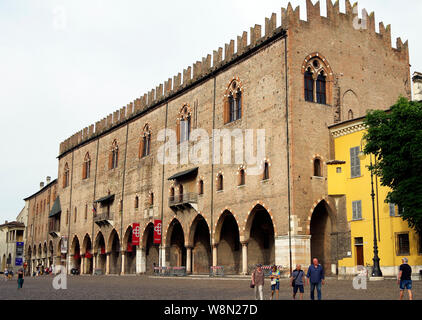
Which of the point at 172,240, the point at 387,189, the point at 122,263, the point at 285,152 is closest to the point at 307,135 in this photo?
the point at 285,152

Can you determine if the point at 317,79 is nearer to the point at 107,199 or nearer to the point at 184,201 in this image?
the point at 184,201

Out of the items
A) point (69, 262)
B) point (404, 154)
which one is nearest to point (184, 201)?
point (404, 154)

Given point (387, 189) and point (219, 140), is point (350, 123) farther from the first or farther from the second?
point (219, 140)

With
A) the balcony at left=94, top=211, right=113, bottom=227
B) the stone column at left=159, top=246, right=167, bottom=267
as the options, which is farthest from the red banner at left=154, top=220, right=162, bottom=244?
the balcony at left=94, top=211, right=113, bottom=227

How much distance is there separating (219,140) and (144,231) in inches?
468

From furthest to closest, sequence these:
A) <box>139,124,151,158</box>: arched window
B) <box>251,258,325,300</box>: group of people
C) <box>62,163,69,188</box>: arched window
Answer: <box>62,163,69,188</box>: arched window
<box>139,124,151,158</box>: arched window
<box>251,258,325,300</box>: group of people

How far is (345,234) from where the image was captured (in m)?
29.2

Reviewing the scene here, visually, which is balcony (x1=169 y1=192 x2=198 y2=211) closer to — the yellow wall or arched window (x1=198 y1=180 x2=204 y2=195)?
arched window (x1=198 y1=180 x2=204 y2=195)

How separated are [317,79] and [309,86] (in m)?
0.77

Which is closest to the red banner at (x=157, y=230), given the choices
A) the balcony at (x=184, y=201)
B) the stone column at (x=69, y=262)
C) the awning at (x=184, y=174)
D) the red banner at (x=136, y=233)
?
the balcony at (x=184, y=201)

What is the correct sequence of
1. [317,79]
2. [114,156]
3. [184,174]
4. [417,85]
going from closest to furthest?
1. [317,79]
2. [417,85]
3. [184,174]
4. [114,156]

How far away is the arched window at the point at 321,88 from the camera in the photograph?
3130cm

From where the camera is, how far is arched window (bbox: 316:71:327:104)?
103 ft

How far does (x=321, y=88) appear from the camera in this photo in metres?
31.5
